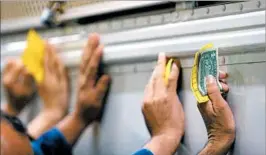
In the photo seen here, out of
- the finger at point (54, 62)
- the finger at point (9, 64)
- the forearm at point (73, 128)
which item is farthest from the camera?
the finger at point (9, 64)

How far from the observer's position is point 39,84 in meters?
1.70

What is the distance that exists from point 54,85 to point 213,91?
80cm

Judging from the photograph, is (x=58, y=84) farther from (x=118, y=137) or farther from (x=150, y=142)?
(x=150, y=142)

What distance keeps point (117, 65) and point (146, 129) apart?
0.23 metres

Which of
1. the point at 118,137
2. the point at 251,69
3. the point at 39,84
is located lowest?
the point at 118,137

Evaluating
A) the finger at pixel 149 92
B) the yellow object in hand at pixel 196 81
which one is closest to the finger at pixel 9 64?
the finger at pixel 149 92

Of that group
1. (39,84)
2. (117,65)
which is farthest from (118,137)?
(39,84)

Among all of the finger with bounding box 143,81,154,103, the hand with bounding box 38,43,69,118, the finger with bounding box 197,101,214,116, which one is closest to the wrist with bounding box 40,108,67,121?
the hand with bounding box 38,43,69,118

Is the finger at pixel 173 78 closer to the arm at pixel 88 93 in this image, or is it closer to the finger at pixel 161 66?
the finger at pixel 161 66

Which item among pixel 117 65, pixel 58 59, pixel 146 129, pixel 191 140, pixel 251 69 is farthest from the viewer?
pixel 58 59

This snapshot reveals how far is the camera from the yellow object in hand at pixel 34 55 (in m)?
1.62

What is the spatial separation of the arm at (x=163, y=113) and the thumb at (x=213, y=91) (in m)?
0.16

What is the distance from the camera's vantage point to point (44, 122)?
165 centimetres

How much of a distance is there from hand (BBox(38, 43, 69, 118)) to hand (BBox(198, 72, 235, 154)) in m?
0.70
